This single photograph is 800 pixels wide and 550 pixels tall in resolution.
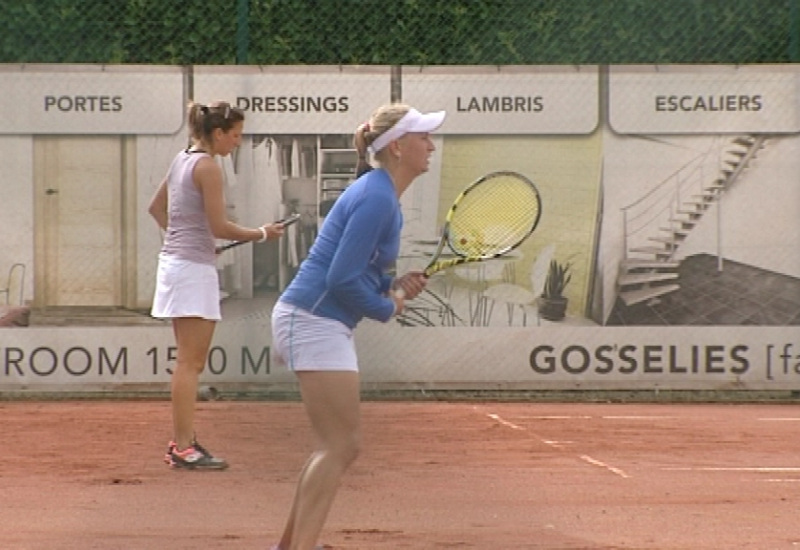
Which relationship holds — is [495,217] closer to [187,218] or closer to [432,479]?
[432,479]

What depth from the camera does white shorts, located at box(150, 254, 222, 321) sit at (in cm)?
832

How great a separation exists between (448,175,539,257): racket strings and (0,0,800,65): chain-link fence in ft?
15.0

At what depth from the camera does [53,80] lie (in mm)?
12016

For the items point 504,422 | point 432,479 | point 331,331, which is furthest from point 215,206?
point 504,422

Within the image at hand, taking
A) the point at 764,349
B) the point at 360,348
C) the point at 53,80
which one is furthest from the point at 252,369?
the point at 764,349

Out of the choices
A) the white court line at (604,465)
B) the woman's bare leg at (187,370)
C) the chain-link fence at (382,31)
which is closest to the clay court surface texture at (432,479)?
the white court line at (604,465)

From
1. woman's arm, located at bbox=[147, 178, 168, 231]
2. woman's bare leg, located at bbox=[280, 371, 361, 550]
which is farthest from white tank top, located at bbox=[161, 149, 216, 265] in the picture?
woman's bare leg, located at bbox=[280, 371, 361, 550]

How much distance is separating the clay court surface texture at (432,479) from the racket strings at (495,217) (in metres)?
1.10

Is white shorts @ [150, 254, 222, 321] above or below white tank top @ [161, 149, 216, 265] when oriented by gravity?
below

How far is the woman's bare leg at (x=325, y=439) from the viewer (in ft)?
18.2

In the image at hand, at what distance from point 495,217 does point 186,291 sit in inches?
58.9

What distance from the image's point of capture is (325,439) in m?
5.56

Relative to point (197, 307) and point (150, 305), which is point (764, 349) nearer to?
point (150, 305)

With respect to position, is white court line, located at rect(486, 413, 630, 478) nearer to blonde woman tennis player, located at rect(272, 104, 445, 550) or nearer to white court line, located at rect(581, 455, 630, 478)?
white court line, located at rect(581, 455, 630, 478)
